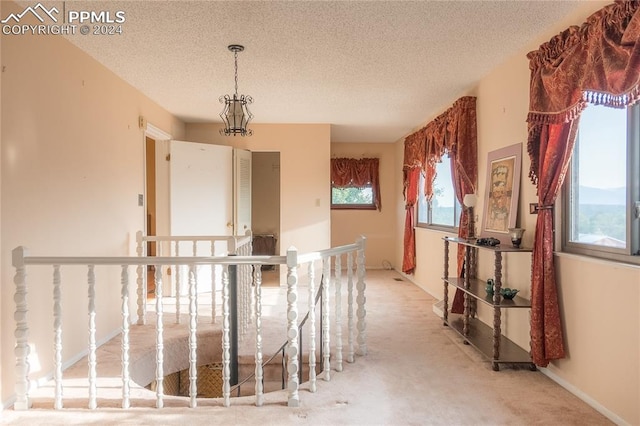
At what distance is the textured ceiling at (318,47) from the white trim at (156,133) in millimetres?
326

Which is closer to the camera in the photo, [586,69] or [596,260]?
[586,69]

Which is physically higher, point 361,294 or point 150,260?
point 150,260

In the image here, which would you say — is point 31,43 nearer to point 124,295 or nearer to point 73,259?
point 73,259

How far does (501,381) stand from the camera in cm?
281

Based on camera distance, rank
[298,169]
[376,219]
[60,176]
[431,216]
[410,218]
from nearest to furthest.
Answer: [60,176]
[431,216]
[298,169]
[410,218]
[376,219]

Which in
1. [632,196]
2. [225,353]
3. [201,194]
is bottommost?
[225,353]

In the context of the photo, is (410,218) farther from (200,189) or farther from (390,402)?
(390,402)

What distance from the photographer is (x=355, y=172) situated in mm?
7941

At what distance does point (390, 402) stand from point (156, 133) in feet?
13.2

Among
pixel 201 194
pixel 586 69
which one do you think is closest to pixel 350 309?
pixel 586 69

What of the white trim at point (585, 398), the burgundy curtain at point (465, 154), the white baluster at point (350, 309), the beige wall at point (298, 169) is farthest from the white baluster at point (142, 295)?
the white trim at point (585, 398)

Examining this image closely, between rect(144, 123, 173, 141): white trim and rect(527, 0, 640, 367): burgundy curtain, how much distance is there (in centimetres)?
384

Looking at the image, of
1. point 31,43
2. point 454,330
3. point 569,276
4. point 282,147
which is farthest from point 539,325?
point 282,147

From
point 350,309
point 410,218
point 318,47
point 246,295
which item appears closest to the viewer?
point 350,309
